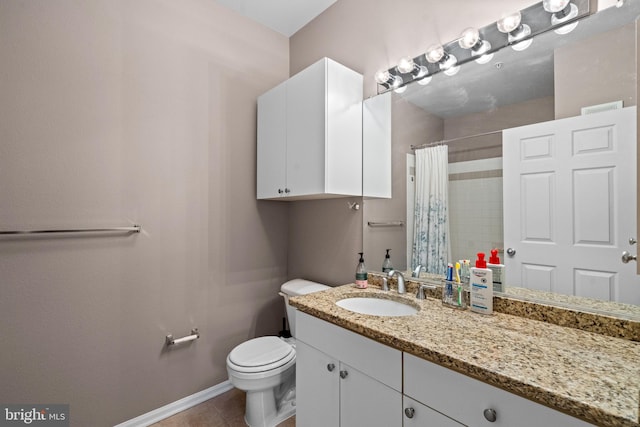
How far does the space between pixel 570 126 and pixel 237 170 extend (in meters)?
1.84

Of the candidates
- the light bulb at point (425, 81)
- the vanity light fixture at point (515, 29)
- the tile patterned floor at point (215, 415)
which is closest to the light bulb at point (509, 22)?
the vanity light fixture at point (515, 29)

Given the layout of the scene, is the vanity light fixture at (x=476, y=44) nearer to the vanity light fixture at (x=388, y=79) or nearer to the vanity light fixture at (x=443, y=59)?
the vanity light fixture at (x=443, y=59)

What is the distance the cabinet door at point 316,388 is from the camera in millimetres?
1149

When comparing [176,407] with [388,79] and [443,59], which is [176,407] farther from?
[443,59]

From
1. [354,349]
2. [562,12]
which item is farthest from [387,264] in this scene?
[562,12]

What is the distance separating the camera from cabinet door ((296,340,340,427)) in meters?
1.15

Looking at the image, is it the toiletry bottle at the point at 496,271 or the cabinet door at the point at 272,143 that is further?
the cabinet door at the point at 272,143

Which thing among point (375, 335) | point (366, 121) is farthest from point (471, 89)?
point (375, 335)

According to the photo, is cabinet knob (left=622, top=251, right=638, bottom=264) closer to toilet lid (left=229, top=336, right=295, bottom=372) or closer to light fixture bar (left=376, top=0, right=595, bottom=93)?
light fixture bar (left=376, top=0, right=595, bottom=93)

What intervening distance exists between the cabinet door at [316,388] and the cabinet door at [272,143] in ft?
3.37

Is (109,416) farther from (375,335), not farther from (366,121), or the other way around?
(366,121)

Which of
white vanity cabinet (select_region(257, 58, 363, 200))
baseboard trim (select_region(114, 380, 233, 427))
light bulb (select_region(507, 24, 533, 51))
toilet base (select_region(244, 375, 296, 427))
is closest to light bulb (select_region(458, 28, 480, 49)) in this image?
light bulb (select_region(507, 24, 533, 51))

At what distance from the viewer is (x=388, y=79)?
1.64 meters

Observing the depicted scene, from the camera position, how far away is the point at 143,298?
1.68 metres
